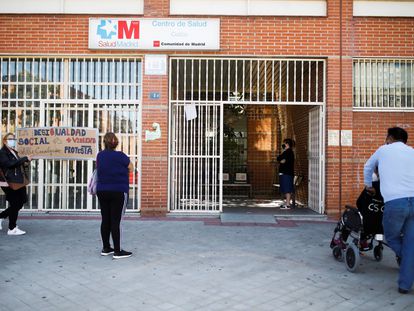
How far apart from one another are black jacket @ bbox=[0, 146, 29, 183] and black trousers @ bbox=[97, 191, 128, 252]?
89.2 inches

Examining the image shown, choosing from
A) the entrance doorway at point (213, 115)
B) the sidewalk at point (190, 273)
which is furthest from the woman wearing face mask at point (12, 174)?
the entrance doorway at point (213, 115)

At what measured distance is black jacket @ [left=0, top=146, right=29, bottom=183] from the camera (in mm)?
7730

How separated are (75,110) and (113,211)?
4417 millimetres

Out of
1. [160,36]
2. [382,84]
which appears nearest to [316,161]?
[382,84]

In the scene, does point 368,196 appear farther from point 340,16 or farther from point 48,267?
point 340,16

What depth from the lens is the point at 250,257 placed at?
655 centimetres

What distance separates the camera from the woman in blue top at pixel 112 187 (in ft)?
20.9

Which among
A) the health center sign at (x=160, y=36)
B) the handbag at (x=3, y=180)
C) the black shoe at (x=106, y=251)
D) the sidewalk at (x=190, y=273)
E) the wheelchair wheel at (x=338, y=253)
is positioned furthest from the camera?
the health center sign at (x=160, y=36)

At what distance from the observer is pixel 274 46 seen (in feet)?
32.4

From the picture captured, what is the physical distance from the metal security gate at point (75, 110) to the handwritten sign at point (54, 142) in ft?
0.96

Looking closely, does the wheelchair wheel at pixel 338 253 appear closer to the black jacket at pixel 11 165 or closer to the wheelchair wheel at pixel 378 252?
the wheelchair wheel at pixel 378 252

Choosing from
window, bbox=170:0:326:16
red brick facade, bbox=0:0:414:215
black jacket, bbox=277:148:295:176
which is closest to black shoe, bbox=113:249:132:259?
red brick facade, bbox=0:0:414:215

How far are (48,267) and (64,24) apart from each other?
20.1ft

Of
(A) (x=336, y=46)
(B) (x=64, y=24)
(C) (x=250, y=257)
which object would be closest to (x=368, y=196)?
(C) (x=250, y=257)
